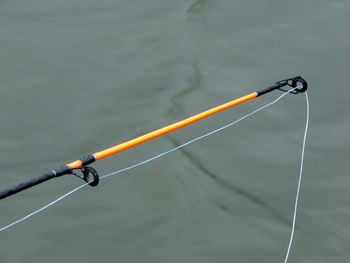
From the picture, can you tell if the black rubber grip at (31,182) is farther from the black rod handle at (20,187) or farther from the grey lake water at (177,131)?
the grey lake water at (177,131)

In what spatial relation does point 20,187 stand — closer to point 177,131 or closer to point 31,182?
point 31,182

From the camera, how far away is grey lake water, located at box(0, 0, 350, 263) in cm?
294

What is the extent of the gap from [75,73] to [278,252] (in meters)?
1.65

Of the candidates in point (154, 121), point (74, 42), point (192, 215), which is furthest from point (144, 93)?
point (192, 215)

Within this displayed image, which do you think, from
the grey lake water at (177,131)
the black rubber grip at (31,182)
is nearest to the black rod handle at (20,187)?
the black rubber grip at (31,182)

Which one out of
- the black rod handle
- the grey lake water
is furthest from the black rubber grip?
the grey lake water

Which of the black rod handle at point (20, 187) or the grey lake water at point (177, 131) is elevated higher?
the black rod handle at point (20, 187)

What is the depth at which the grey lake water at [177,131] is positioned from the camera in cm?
294

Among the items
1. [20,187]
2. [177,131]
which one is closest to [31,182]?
[20,187]

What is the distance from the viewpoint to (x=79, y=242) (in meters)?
2.86

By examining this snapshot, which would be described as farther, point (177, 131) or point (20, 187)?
point (177, 131)

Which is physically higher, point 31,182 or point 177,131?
point 31,182

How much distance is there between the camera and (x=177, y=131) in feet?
11.5

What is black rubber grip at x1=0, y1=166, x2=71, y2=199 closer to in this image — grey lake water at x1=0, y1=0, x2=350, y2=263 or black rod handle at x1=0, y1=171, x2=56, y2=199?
black rod handle at x1=0, y1=171, x2=56, y2=199
